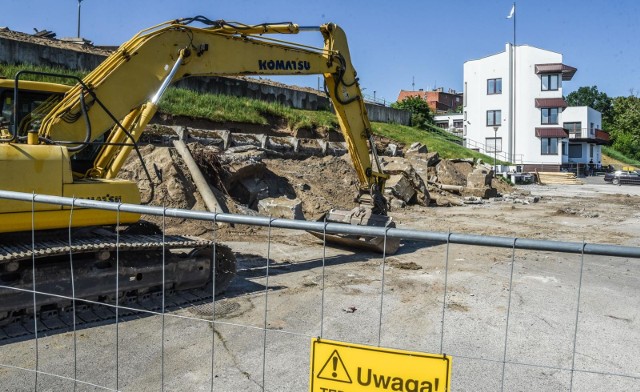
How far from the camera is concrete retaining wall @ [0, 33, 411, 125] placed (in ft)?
66.4

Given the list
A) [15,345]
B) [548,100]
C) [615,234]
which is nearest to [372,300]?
[15,345]

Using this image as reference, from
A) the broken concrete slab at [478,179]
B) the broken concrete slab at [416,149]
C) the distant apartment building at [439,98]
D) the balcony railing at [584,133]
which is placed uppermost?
the distant apartment building at [439,98]

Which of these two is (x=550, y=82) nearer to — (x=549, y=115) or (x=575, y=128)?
(x=549, y=115)

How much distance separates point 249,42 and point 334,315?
5.18 metres

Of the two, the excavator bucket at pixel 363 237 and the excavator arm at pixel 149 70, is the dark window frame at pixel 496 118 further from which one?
the excavator arm at pixel 149 70

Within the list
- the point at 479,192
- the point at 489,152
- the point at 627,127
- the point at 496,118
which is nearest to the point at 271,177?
the point at 479,192

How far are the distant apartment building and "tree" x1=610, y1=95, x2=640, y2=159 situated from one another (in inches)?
897

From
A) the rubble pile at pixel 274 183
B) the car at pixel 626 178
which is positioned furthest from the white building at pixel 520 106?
the rubble pile at pixel 274 183

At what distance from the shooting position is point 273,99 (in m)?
30.9

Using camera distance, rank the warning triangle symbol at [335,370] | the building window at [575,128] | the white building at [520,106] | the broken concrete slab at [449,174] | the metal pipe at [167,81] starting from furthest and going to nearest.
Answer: the building window at [575,128] → the white building at [520,106] → the broken concrete slab at [449,174] → the metal pipe at [167,81] → the warning triangle symbol at [335,370]

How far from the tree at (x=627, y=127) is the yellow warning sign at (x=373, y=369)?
74.6 m

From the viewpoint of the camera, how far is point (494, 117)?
50.4 metres

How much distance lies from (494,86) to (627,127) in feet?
98.7

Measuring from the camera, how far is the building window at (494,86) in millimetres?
50000
